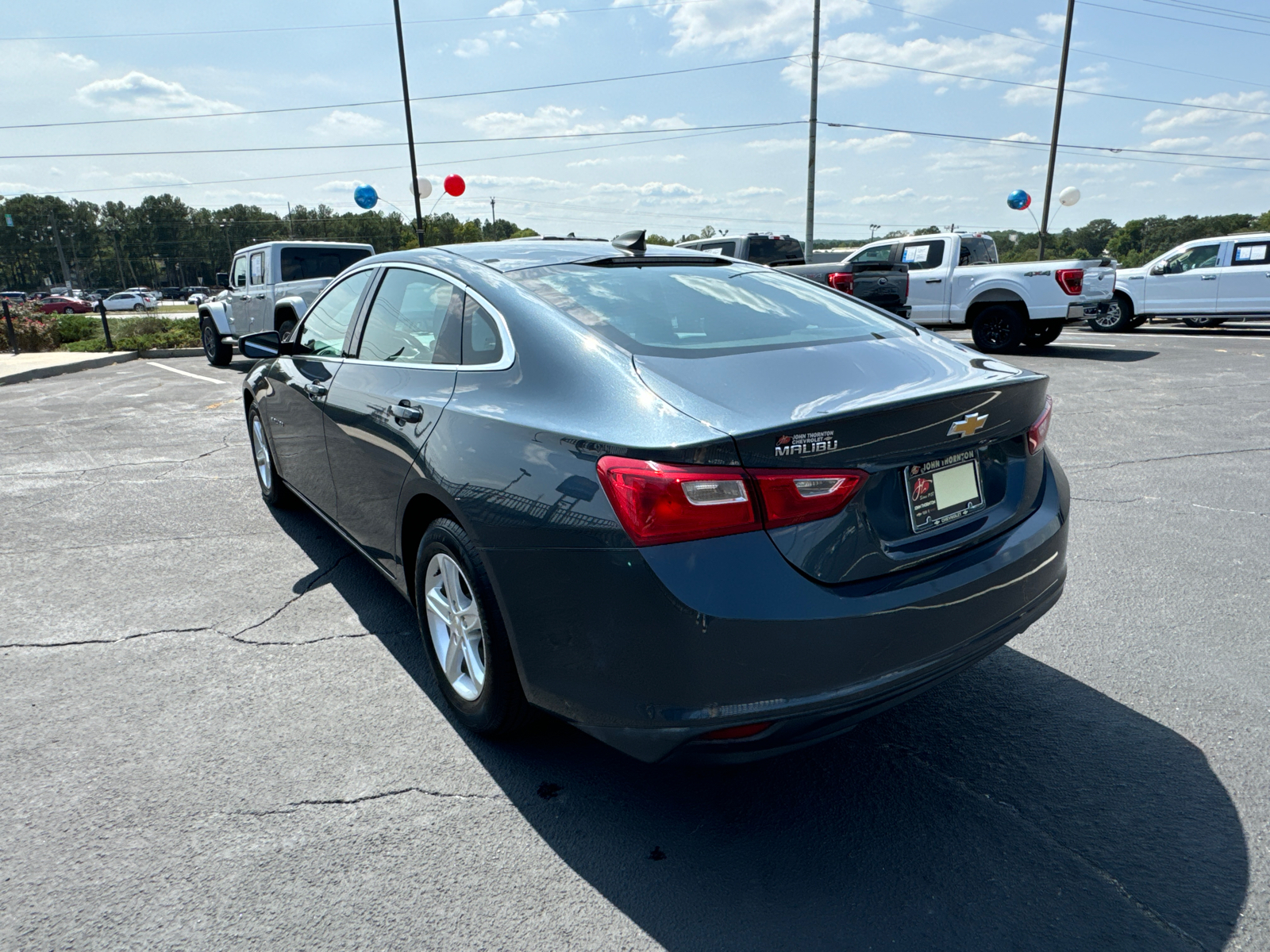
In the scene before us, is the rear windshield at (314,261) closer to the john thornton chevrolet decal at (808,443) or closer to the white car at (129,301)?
the john thornton chevrolet decal at (808,443)

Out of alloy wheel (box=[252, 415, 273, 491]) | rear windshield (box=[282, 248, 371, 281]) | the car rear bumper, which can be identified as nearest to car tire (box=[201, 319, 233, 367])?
rear windshield (box=[282, 248, 371, 281])

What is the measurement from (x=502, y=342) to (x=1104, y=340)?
16.2 meters

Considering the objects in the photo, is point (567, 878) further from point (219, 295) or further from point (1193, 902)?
point (219, 295)

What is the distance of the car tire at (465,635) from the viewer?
2.46m

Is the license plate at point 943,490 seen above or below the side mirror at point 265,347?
below

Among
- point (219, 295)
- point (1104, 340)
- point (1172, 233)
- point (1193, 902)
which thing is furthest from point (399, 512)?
point (1172, 233)

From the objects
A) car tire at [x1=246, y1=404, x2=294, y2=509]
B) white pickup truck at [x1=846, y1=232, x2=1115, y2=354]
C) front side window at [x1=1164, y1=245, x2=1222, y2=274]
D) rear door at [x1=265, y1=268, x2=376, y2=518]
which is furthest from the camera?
front side window at [x1=1164, y1=245, x2=1222, y2=274]

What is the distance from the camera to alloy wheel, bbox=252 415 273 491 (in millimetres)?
5223

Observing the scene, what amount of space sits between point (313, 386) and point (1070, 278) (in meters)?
12.0

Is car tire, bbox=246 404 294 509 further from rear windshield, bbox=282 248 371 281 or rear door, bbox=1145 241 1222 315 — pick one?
rear door, bbox=1145 241 1222 315

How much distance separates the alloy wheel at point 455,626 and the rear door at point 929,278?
42.3ft

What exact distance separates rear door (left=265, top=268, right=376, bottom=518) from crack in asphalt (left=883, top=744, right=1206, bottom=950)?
2753 mm

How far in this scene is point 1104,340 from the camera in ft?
51.0

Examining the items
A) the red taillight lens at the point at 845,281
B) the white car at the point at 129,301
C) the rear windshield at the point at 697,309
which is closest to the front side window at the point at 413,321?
the rear windshield at the point at 697,309
